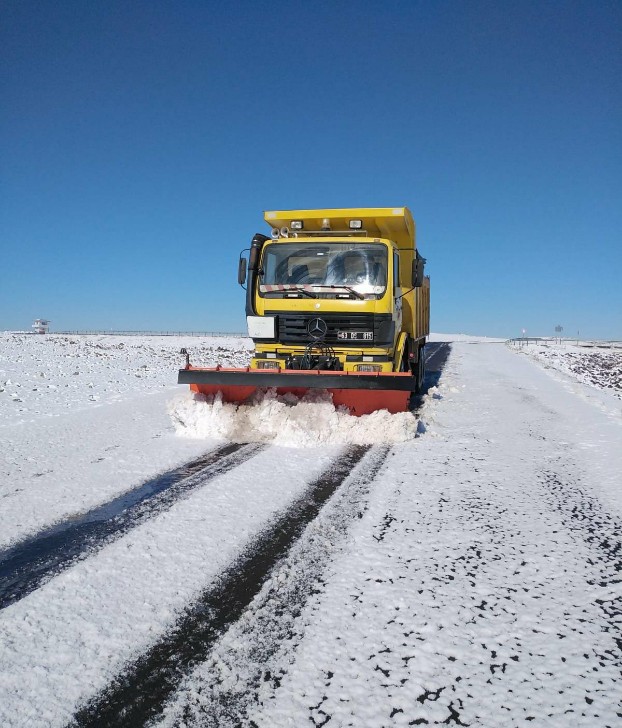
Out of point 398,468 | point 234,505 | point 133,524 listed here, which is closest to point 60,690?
point 133,524

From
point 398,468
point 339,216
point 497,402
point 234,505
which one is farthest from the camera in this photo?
point 497,402

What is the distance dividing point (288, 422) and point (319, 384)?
0.60m

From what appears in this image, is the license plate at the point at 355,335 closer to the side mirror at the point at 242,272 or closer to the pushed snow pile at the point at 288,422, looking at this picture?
the pushed snow pile at the point at 288,422

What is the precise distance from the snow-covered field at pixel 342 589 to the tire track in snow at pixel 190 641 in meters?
0.01

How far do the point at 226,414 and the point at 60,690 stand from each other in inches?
173

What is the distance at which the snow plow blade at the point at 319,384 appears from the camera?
5812mm

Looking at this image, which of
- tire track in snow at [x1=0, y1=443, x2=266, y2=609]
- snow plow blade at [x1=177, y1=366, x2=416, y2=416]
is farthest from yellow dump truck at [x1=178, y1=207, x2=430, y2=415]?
tire track in snow at [x1=0, y1=443, x2=266, y2=609]

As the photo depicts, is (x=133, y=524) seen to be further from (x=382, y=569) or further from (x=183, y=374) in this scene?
(x=183, y=374)

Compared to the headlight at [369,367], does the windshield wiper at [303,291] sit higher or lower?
higher

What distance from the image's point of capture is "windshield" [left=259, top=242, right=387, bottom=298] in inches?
270

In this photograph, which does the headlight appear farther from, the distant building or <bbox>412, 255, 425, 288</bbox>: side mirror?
the distant building

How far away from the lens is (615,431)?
6461mm

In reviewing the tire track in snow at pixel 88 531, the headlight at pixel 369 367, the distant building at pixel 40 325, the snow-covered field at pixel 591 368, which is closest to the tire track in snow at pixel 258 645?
the tire track in snow at pixel 88 531

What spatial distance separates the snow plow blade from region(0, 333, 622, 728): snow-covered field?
0.74m
